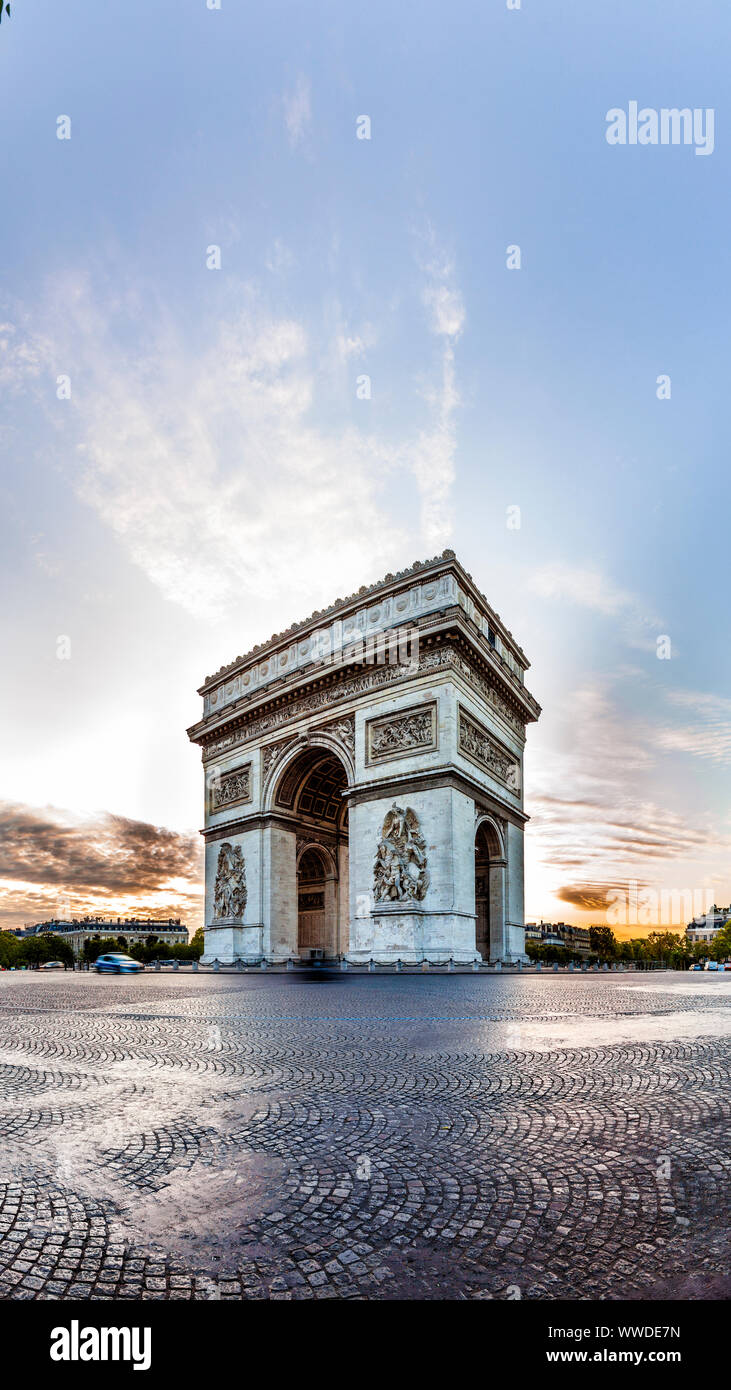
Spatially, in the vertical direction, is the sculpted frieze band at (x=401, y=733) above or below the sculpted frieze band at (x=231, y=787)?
above

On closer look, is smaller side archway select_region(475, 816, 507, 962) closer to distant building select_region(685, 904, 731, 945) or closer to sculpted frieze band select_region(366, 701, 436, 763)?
sculpted frieze band select_region(366, 701, 436, 763)

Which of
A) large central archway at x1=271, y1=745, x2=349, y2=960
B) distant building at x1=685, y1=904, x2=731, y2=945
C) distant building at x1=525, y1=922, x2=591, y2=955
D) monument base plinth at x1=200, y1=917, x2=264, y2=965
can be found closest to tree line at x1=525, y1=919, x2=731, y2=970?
distant building at x1=525, y1=922, x2=591, y2=955

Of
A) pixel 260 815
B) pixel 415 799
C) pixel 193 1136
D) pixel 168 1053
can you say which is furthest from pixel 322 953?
pixel 193 1136

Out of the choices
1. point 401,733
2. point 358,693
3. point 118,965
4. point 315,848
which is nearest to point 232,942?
point 118,965

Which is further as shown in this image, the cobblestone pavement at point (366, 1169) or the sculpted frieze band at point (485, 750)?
the sculpted frieze band at point (485, 750)

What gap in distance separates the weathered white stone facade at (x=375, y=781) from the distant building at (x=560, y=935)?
10114 centimetres

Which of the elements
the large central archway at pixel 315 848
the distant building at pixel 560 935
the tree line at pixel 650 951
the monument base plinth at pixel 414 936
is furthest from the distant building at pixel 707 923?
the monument base plinth at pixel 414 936

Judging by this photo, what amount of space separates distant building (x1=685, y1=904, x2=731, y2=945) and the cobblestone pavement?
169 meters

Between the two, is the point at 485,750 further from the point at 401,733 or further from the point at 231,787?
the point at 231,787

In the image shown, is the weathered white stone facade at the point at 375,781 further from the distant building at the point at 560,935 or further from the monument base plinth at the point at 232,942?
→ the distant building at the point at 560,935

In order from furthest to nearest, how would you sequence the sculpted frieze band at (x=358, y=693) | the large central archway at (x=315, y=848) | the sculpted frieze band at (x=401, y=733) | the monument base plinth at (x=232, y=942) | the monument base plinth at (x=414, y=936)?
the large central archway at (x=315, y=848) → the monument base plinth at (x=232, y=942) → the sculpted frieze band at (x=358, y=693) → the sculpted frieze band at (x=401, y=733) → the monument base plinth at (x=414, y=936)

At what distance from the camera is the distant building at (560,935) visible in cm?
13062
